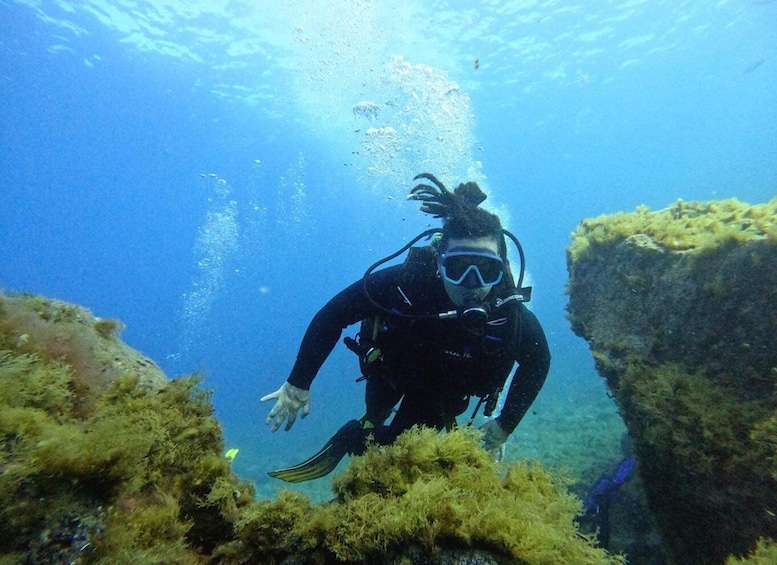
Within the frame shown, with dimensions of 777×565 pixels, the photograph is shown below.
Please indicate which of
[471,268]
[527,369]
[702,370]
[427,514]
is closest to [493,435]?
[527,369]

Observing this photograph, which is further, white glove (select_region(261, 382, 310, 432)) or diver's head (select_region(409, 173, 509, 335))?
diver's head (select_region(409, 173, 509, 335))

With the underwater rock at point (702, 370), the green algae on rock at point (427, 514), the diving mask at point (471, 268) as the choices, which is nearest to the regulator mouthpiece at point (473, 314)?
the diving mask at point (471, 268)

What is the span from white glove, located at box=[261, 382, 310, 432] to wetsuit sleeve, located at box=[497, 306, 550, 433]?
209 cm

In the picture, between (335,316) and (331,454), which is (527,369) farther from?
(331,454)

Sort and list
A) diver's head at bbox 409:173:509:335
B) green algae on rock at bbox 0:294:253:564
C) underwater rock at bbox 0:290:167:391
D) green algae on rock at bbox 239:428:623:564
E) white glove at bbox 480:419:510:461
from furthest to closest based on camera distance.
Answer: white glove at bbox 480:419:510:461
diver's head at bbox 409:173:509:335
underwater rock at bbox 0:290:167:391
green algae on rock at bbox 239:428:623:564
green algae on rock at bbox 0:294:253:564

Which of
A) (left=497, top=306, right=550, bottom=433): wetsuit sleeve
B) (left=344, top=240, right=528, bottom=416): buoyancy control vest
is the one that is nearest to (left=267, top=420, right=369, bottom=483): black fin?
(left=344, top=240, right=528, bottom=416): buoyancy control vest

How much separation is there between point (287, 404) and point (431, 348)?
61.2 inches

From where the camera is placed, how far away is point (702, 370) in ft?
12.4

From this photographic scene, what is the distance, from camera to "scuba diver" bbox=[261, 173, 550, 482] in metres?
3.82

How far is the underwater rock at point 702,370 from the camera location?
10.6 feet

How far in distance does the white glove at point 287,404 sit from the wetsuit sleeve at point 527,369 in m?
2.09

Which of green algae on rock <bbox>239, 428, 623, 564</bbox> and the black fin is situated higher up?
the black fin

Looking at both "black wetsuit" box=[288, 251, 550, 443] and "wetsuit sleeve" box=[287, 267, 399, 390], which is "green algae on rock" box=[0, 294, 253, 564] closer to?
"wetsuit sleeve" box=[287, 267, 399, 390]

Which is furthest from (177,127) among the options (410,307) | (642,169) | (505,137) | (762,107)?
(642,169)
